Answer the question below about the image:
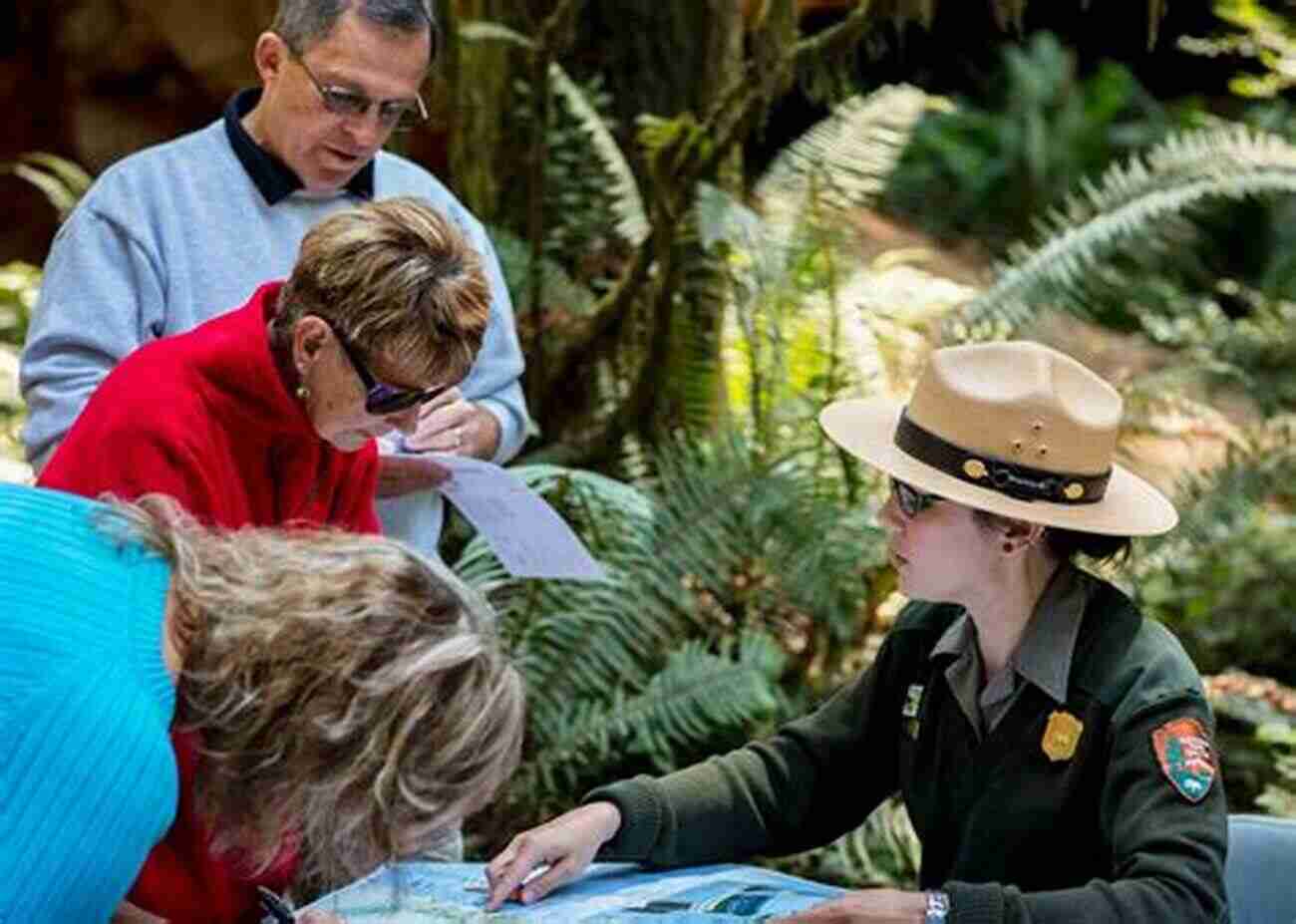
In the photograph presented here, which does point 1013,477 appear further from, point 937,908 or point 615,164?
point 615,164

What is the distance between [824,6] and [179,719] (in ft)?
24.3

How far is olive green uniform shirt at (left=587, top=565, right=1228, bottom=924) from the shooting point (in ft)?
8.81

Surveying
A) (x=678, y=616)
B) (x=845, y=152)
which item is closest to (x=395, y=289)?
(x=678, y=616)

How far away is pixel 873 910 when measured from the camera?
2617mm

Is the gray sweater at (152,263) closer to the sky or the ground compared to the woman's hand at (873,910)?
closer to the sky

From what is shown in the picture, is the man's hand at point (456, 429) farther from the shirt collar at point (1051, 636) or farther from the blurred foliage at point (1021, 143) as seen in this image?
the blurred foliage at point (1021, 143)

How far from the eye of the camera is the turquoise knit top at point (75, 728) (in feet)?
7.01

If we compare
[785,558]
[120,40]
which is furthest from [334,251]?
[120,40]

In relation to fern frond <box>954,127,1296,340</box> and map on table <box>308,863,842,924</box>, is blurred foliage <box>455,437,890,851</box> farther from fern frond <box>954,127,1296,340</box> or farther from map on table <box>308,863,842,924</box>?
map on table <box>308,863,842,924</box>

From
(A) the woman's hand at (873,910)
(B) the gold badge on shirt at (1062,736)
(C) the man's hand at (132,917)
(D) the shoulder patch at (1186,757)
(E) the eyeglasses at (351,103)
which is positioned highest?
(E) the eyeglasses at (351,103)

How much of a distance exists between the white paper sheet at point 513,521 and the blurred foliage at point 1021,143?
896cm

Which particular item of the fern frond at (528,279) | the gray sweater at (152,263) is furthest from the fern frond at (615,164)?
the gray sweater at (152,263)

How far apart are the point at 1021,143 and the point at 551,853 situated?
10469mm

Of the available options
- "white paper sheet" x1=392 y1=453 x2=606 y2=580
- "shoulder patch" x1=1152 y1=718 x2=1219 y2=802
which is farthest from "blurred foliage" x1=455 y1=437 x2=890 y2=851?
"shoulder patch" x1=1152 y1=718 x2=1219 y2=802
